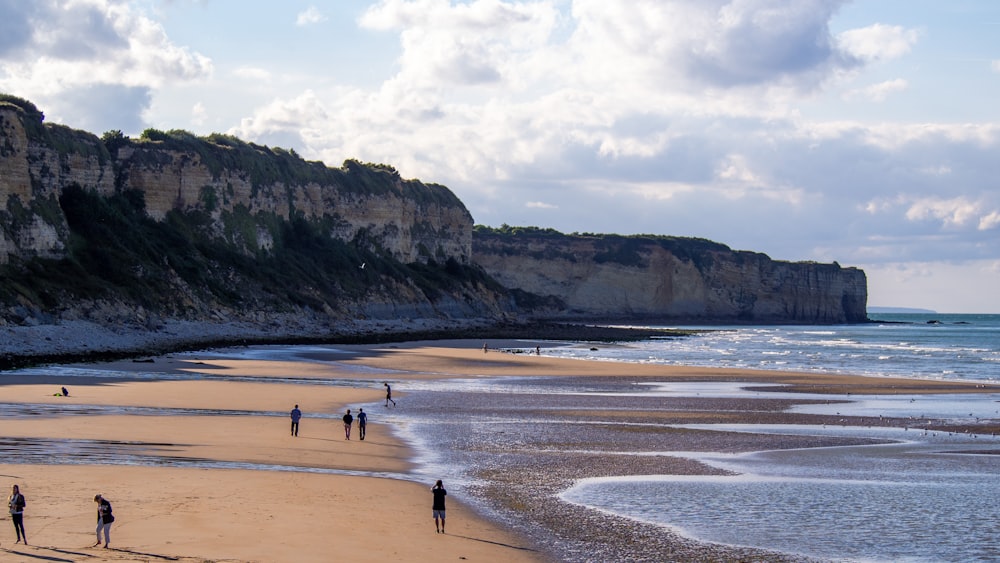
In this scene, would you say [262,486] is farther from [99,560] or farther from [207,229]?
[207,229]

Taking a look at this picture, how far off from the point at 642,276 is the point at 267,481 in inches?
4817

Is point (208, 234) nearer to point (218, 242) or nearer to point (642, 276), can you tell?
point (218, 242)

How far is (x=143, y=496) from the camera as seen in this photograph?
47.0ft

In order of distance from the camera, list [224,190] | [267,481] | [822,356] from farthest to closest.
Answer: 1. [224,190]
2. [822,356]
3. [267,481]

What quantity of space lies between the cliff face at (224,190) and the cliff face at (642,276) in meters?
27.3

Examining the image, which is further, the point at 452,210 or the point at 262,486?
the point at 452,210

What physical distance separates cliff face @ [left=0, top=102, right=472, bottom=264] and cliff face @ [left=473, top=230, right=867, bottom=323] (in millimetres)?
27260

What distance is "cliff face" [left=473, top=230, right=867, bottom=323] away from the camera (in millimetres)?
134875

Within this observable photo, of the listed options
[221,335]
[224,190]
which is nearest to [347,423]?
[221,335]

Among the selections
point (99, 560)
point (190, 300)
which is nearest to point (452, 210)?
point (190, 300)

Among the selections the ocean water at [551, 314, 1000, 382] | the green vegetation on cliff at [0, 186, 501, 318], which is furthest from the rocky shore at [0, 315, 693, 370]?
the ocean water at [551, 314, 1000, 382]

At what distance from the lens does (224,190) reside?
7212 cm

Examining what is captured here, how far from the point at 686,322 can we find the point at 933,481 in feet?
364

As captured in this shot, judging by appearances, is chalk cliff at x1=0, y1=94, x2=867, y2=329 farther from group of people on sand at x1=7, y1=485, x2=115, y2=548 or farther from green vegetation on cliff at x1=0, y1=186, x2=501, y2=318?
group of people on sand at x1=7, y1=485, x2=115, y2=548
